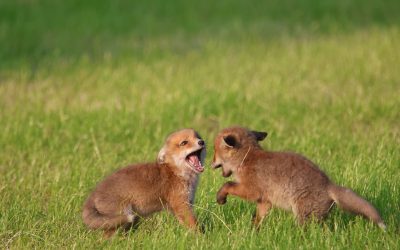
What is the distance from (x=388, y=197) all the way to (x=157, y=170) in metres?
2.14

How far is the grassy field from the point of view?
811 cm

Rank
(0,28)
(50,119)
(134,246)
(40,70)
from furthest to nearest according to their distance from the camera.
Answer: (0,28) < (40,70) < (50,119) < (134,246)

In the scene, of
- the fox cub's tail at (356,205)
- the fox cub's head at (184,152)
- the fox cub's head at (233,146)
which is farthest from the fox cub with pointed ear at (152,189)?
the fox cub's tail at (356,205)

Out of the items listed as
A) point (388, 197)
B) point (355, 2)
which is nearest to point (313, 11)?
point (355, 2)

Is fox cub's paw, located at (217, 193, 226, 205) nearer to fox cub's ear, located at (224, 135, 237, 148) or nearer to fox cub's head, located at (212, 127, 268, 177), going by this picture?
fox cub's head, located at (212, 127, 268, 177)

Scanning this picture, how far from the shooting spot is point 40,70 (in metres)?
16.6

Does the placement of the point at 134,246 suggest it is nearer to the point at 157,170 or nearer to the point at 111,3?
the point at 157,170

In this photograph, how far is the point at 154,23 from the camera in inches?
818

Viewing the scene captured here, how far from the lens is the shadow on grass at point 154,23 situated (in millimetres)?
18422

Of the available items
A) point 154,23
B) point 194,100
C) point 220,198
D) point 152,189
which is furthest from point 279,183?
point 154,23

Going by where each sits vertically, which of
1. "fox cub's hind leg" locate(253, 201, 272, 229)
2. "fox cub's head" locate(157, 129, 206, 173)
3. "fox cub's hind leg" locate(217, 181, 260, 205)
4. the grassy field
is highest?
"fox cub's head" locate(157, 129, 206, 173)

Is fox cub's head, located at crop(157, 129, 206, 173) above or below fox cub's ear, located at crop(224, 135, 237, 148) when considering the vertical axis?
below

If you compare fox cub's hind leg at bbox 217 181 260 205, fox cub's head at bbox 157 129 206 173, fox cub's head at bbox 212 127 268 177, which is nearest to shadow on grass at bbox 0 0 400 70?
fox cub's head at bbox 157 129 206 173

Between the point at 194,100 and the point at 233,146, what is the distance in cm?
543
